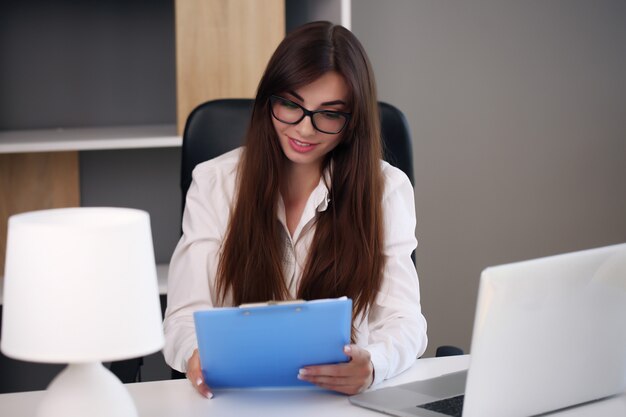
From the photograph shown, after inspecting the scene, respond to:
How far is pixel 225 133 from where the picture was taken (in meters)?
2.15

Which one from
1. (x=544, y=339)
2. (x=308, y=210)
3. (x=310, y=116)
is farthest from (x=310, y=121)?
(x=544, y=339)

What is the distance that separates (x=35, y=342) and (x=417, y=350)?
2.95ft

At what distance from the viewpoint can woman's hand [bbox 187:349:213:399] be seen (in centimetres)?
156

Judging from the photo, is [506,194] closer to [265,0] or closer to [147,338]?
[265,0]

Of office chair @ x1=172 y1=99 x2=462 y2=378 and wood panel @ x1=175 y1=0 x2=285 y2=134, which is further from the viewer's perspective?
wood panel @ x1=175 y1=0 x2=285 y2=134

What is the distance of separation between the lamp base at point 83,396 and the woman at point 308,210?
1.96 feet

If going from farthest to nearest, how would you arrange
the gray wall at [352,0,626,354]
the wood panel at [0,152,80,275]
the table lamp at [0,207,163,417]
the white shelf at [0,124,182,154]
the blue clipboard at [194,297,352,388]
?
1. the gray wall at [352,0,626,354]
2. the wood panel at [0,152,80,275]
3. the white shelf at [0,124,182,154]
4. the blue clipboard at [194,297,352,388]
5. the table lamp at [0,207,163,417]

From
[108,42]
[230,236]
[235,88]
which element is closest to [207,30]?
[235,88]

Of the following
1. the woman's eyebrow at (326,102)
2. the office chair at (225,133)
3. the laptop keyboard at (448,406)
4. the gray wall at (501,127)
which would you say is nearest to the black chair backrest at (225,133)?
the office chair at (225,133)

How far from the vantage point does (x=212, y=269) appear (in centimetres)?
200

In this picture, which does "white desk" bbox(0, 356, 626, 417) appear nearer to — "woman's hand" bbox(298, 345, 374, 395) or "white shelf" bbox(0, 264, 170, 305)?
"woman's hand" bbox(298, 345, 374, 395)

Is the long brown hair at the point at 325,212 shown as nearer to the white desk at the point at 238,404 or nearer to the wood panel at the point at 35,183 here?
the white desk at the point at 238,404

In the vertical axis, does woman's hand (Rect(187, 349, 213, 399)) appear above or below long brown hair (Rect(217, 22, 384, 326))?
below

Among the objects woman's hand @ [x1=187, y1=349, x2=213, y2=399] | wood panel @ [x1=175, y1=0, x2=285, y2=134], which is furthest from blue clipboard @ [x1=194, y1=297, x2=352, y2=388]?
wood panel @ [x1=175, y1=0, x2=285, y2=134]
